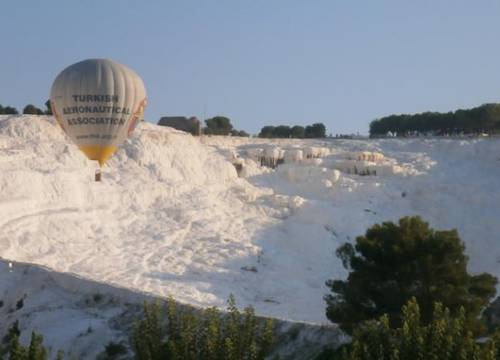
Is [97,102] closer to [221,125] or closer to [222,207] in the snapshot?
[222,207]

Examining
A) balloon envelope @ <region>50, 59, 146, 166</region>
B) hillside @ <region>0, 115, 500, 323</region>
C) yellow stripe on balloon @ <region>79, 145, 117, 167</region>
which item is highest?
balloon envelope @ <region>50, 59, 146, 166</region>

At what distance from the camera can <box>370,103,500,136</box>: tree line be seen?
205 ft

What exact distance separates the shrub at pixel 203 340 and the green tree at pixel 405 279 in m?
6.92

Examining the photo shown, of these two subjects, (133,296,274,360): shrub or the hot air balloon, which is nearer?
(133,296,274,360): shrub

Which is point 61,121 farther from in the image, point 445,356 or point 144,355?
point 445,356

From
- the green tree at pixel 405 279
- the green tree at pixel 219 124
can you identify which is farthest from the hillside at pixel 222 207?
the green tree at pixel 219 124

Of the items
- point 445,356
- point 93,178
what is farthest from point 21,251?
point 445,356

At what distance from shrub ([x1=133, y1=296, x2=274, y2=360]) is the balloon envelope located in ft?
43.8

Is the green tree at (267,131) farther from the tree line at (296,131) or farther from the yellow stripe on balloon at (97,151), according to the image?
the yellow stripe on balloon at (97,151)

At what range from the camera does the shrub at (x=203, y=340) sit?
13.5 meters

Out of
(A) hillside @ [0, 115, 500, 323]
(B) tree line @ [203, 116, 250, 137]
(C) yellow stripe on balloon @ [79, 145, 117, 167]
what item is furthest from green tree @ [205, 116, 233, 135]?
(C) yellow stripe on balloon @ [79, 145, 117, 167]

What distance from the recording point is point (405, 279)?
2103 cm

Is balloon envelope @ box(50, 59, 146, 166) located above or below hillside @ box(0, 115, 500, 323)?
above

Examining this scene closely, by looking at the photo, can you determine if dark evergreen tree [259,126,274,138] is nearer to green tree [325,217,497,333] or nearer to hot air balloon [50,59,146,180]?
hot air balloon [50,59,146,180]
